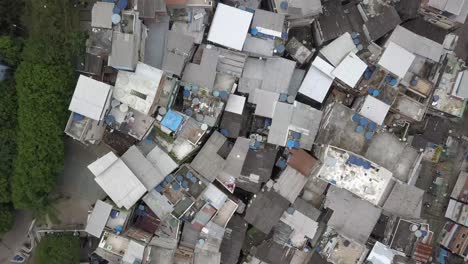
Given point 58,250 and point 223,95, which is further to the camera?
point 223,95

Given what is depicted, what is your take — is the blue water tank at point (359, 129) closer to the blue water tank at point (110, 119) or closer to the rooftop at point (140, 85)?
the rooftop at point (140, 85)

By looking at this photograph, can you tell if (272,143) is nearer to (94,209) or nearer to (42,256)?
(94,209)

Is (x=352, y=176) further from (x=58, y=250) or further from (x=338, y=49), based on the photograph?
(x=58, y=250)

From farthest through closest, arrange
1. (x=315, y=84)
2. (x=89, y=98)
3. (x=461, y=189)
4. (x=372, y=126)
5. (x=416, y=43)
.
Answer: (x=461, y=189), (x=315, y=84), (x=416, y=43), (x=372, y=126), (x=89, y=98)

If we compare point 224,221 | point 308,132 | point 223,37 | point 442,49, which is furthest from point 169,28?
point 442,49

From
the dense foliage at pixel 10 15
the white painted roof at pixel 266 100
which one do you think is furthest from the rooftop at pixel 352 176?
the dense foliage at pixel 10 15

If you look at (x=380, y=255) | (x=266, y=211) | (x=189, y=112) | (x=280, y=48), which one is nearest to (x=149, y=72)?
(x=189, y=112)

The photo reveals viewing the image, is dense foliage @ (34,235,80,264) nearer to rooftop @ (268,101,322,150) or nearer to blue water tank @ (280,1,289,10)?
rooftop @ (268,101,322,150)

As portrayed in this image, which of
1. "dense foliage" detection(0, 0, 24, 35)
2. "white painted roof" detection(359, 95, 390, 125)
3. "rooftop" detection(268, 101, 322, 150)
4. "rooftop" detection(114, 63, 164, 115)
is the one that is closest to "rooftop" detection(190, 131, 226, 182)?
"rooftop" detection(268, 101, 322, 150)
